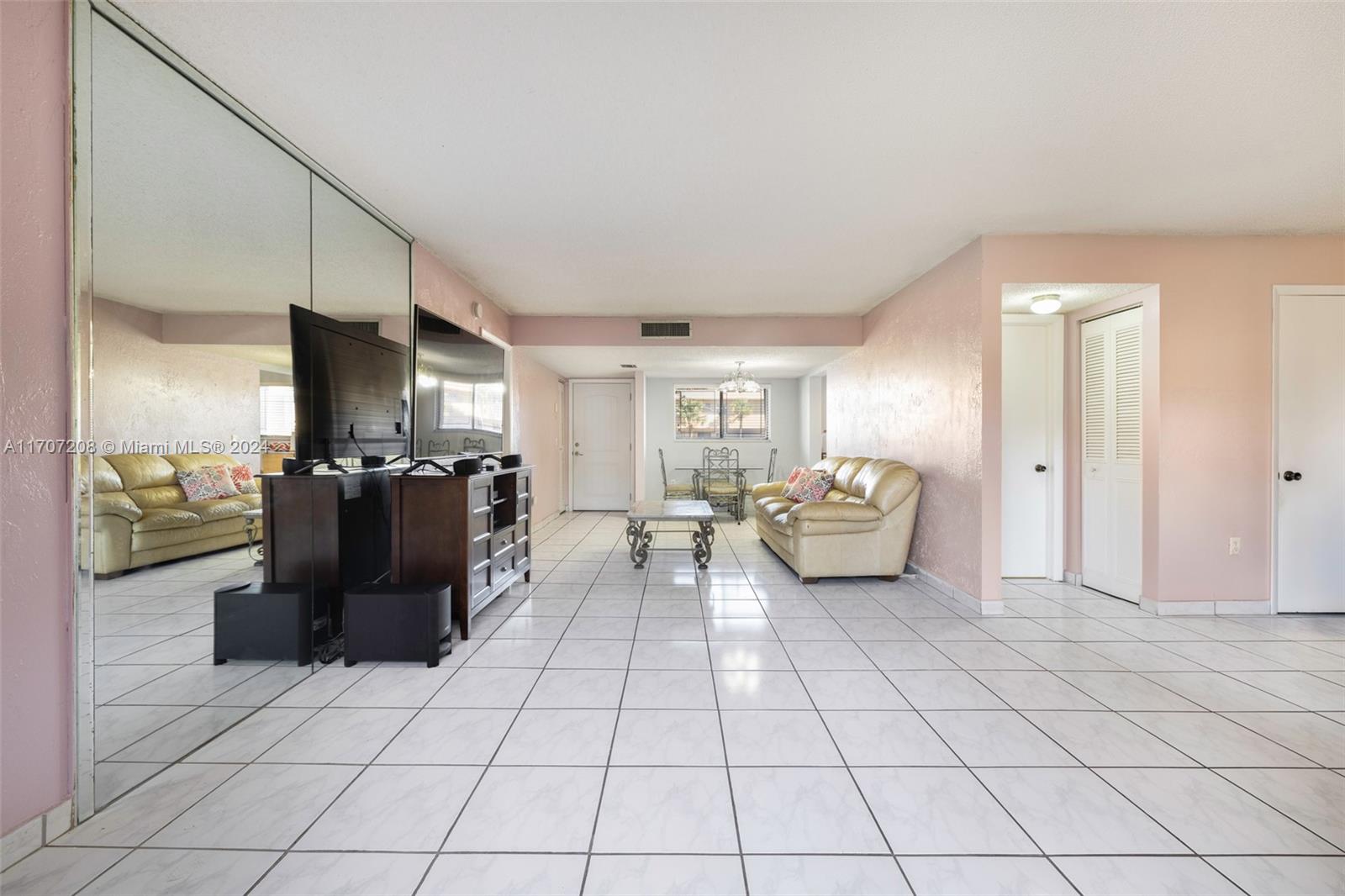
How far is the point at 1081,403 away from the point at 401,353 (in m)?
4.93

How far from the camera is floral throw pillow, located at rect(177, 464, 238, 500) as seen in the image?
1793 millimetres

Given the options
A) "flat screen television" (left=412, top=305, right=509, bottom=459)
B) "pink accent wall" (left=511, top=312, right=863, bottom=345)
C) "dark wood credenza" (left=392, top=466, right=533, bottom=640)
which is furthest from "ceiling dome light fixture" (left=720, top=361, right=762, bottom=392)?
"dark wood credenza" (left=392, top=466, right=533, bottom=640)

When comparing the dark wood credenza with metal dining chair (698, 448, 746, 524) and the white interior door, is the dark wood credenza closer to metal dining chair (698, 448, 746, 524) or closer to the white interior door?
the white interior door

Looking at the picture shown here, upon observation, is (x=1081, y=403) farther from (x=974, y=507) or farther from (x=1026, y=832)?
(x=1026, y=832)

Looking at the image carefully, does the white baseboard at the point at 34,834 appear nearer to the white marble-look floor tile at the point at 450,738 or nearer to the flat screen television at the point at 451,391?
the white marble-look floor tile at the point at 450,738

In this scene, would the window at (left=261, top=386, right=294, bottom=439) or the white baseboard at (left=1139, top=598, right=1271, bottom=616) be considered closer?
the window at (left=261, top=386, right=294, bottom=439)

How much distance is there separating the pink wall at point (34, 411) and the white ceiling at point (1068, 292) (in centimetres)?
436

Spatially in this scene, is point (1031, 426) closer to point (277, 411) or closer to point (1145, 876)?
point (1145, 876)

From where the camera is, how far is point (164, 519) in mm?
1722

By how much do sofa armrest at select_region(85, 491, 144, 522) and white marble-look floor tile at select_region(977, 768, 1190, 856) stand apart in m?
2.84

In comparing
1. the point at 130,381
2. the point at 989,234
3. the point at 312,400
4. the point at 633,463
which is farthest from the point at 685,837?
the point at 633,463

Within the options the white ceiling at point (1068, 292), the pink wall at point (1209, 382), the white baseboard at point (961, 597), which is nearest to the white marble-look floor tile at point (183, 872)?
the white baseboard at point (961, 597)

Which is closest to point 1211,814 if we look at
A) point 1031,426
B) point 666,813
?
point 666,813

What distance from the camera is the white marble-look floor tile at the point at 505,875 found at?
1203 mm
